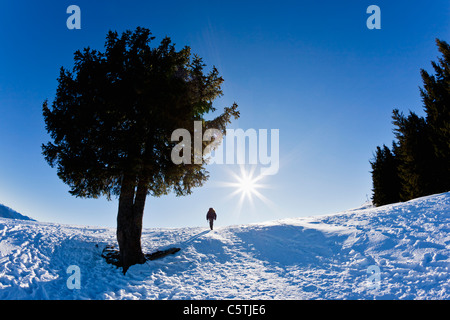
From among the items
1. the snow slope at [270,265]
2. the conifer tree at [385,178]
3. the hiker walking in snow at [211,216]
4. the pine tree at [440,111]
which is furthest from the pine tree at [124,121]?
the conifer tree at [385,178]

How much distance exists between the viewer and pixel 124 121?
10.2 m

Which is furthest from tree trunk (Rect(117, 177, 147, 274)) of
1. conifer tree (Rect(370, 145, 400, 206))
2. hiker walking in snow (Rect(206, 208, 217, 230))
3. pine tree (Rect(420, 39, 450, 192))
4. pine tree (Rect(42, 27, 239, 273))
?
conifer tree (Rect(370, 145, 400, 206))

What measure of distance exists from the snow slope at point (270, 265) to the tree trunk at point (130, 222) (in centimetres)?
64

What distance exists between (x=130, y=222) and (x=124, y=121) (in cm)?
489

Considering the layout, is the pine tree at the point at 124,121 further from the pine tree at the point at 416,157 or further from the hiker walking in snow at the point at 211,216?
the pine tree at the point at 416,157

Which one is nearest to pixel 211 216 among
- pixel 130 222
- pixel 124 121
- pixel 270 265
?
pixel 130 222

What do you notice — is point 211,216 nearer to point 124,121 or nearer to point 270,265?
point 270,265

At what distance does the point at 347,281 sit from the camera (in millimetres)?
6805

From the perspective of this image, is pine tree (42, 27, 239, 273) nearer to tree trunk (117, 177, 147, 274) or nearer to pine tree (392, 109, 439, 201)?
tree trunk (117, 177, 147, 274)

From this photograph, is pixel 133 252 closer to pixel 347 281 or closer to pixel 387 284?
pixel 347 281

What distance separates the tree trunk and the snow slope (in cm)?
64

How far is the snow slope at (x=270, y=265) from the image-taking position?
6383mm

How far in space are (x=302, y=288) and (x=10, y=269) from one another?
9.91 m
